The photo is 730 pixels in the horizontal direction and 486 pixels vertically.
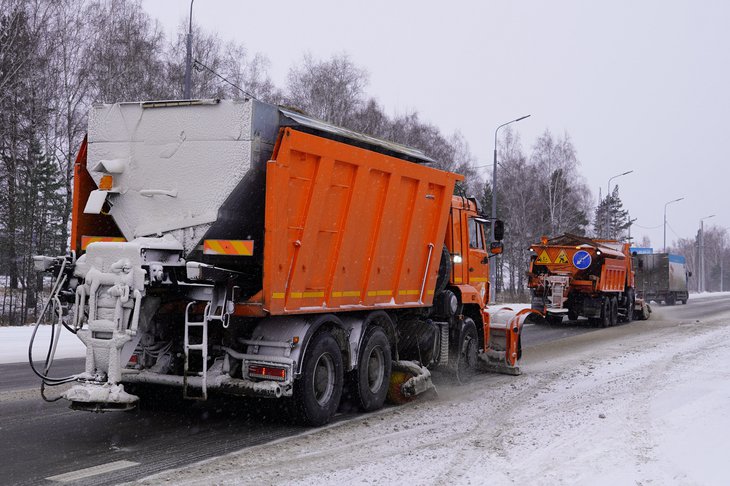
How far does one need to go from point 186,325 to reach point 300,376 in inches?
49.1

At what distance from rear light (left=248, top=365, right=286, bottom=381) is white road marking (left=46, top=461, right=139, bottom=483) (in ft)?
4.73

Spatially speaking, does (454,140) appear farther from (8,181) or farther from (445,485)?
(445,485)

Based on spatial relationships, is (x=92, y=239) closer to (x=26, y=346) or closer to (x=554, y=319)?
(x=26, y=346)

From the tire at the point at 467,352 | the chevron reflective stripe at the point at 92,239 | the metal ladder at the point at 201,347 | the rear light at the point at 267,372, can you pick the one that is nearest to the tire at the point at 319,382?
the rear light at the point at 267,372

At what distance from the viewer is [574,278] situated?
2322 centimetres

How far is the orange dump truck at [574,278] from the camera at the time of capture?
22.8m

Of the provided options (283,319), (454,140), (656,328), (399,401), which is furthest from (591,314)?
(454,140)

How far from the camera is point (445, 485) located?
5145 mm

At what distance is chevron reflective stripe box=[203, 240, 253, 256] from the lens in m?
6.52

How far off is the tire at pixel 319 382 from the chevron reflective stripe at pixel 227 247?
4.03ft

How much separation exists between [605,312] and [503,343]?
43.1 ft

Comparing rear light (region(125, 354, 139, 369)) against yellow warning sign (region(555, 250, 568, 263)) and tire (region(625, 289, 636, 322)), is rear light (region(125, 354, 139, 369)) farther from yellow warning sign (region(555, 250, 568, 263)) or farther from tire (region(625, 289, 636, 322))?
tire (region(625, 289, 636, 322))

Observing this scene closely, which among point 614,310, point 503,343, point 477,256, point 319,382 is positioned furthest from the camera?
point 614,310

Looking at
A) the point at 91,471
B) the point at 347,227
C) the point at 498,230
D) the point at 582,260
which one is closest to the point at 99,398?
the point at 91,471
